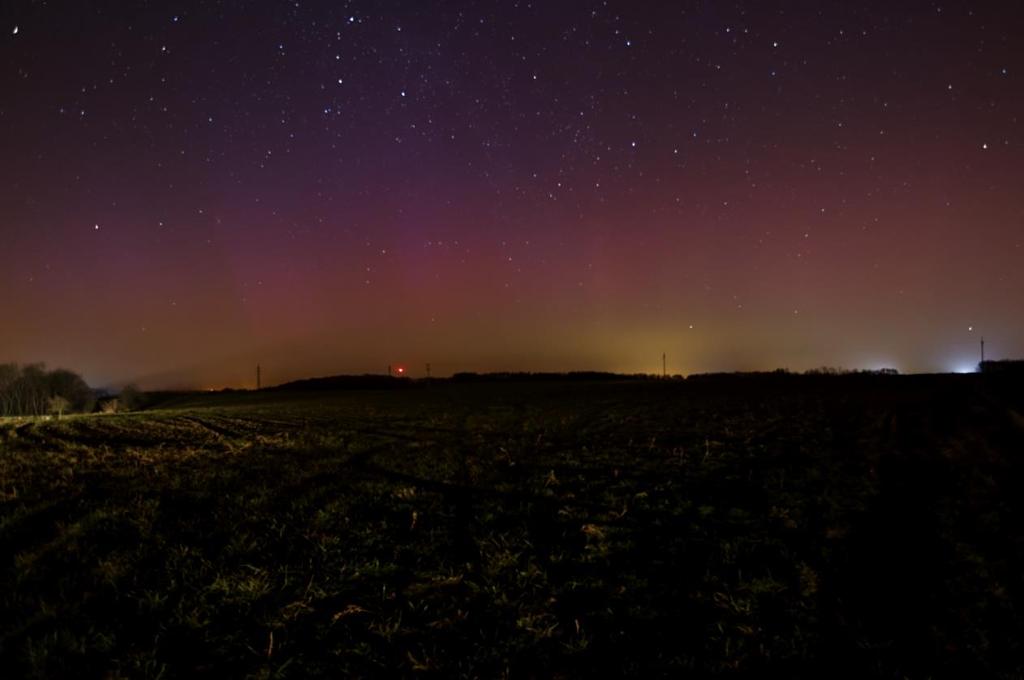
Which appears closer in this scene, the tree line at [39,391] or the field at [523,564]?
the field at [523,564]

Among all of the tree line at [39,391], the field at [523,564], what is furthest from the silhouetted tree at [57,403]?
the field at [523,564]

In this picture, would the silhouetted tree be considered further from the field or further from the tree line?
the field

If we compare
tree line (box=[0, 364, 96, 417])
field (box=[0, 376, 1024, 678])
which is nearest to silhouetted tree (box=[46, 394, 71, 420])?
tree line (box=[0, 364, 96, 417])

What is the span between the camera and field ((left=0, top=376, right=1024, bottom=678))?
4828mm

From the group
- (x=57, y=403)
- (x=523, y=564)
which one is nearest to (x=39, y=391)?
(x=57, y=403)

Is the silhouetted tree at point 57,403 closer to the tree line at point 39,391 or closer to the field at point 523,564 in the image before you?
the tree line at point 39,391

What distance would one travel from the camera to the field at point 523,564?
483 cm

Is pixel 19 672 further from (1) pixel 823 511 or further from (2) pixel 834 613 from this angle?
(1) pixel 823 511

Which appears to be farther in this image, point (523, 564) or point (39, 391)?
point (39, 391)

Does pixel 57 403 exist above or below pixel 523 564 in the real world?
above

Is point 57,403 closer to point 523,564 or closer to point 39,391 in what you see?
point 39,391

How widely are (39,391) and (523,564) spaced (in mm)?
55181

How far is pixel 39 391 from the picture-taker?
152ft

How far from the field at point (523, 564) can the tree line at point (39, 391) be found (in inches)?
1575
